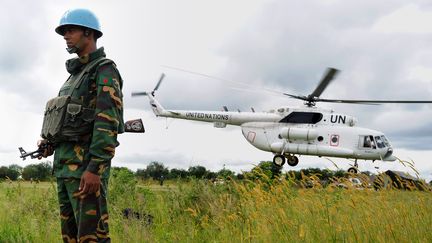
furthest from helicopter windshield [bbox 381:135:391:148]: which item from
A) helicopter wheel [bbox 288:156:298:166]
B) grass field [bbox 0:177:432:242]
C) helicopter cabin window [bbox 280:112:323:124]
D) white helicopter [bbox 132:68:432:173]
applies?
grass field [bbox 0:177:432:242]

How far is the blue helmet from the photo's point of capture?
3.88 m

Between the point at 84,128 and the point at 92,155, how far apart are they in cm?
29

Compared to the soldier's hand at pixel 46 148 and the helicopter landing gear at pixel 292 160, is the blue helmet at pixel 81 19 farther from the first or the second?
the helicopter landing gear at pixel 292 160

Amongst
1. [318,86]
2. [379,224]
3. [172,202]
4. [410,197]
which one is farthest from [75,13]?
[318,86]

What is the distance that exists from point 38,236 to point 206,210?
2.63 m

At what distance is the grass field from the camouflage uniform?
→ 1433 mm

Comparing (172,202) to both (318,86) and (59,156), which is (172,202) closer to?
(59,156)

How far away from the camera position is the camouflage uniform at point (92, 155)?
3.58 m

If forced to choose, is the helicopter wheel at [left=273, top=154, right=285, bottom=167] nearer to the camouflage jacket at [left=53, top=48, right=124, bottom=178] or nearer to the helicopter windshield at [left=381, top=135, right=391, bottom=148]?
the helicopter windshield at [left=381, top=135, right=391, bottom=148]

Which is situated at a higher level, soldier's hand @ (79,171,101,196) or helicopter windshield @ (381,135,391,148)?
helicopter windshield @ (381,135,391,148)

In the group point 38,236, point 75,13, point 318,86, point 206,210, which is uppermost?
point 318,86

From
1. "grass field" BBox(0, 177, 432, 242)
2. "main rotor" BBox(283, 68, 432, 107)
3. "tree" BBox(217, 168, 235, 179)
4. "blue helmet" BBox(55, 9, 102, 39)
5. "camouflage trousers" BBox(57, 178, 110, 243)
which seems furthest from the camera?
"main rotor" BBox(283, 68, 432, 107)

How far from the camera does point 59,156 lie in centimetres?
383

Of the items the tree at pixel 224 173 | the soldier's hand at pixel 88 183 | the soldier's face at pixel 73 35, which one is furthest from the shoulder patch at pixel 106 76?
the tree at pixel 224 173
